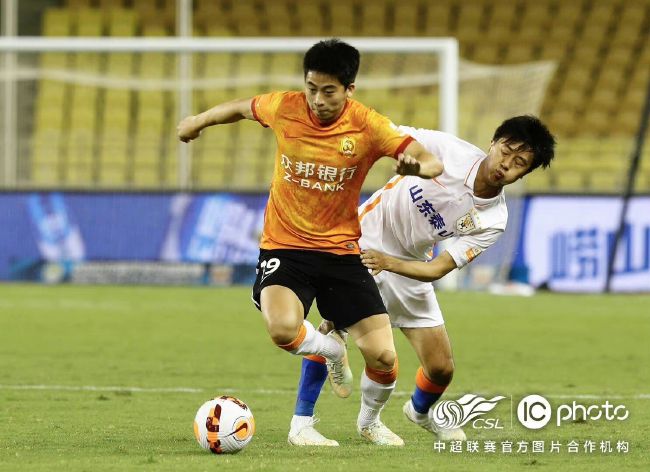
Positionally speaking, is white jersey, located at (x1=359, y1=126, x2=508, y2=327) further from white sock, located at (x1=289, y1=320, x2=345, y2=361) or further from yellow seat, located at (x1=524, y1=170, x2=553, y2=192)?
yellow seat, located at (x1=524, y1=170, x2=553, y2=192)

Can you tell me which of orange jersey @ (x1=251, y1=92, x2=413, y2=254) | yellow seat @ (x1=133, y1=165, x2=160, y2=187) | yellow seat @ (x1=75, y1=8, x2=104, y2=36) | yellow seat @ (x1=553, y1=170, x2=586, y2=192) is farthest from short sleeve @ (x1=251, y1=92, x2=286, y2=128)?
yellow seat @ (x1=75, y1=8, x2=104, y2=36)

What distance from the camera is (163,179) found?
19547mm

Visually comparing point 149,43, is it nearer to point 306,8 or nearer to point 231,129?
point 231,129

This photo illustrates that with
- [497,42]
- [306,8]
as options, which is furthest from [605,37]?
[306,8]

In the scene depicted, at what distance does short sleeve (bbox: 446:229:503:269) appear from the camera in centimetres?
699

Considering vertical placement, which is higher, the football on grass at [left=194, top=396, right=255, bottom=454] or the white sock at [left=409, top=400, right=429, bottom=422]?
the football on grass at [left=194, top=396, right=255, bottom=454]

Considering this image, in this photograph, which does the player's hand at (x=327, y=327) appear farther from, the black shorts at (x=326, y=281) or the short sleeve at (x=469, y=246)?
the short sleeve at (x=469, y=246)

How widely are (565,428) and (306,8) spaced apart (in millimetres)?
17851

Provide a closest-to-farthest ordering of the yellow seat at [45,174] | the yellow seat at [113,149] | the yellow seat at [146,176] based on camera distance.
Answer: the yellow seat at [45,174], the yellow seat at [146,176], the yellow seat at [113,149]

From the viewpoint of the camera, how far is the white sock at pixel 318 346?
665 centimetres
